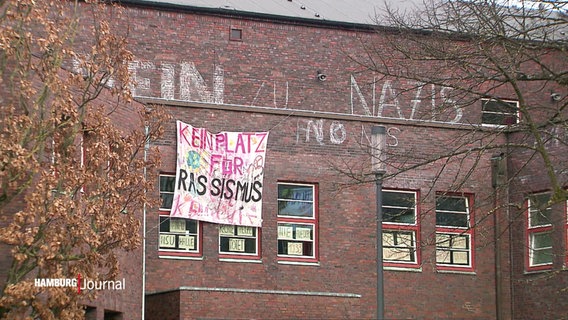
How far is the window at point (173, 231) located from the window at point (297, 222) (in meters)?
2.20

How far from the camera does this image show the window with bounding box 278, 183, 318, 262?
30.4m

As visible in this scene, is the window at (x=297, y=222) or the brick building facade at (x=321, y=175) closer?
the brick building facade at (x=321, y=175)

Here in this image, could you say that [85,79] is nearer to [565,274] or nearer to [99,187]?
[99,187]

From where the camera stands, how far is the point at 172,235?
29266mm

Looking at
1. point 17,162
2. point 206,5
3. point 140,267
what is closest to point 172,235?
point 140,267

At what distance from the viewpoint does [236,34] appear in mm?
32406

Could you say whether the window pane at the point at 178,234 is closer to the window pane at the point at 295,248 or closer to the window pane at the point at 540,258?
the window pane at the point at 295,248

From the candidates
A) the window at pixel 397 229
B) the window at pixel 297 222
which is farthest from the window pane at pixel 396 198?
the window at pixel 297 222

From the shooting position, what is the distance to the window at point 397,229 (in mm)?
31203

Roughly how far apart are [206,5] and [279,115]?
3.89 meters

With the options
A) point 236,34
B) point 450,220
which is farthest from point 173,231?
point 450,220

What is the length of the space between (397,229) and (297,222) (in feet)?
8.79

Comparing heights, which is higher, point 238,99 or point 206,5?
point 206,5

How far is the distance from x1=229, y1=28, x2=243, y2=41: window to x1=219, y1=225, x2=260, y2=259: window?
211 inches
